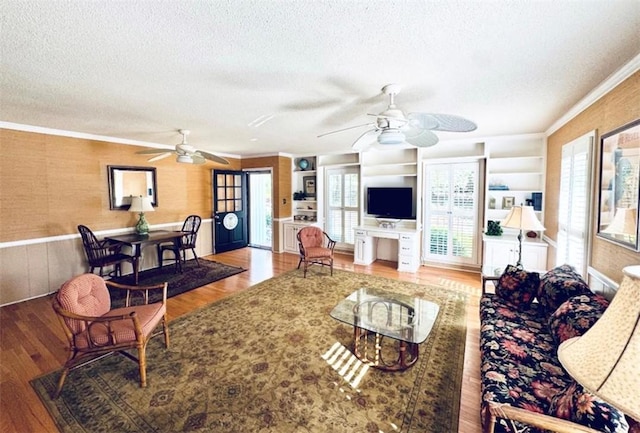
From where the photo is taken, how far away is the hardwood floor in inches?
75.5

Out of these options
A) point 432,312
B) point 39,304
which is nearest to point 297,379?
point 432,312

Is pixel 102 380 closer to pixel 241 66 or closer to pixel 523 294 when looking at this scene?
pixel 241 66

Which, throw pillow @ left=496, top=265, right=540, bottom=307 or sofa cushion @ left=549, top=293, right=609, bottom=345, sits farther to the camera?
throw pillow @ left=496, top=265, right=540, bottom=307

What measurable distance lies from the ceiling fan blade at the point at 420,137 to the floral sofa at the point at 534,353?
1.57 meters

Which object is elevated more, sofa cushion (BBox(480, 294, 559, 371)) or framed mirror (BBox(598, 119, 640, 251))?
framed mirror (BBox(598, 119, 640, 251))

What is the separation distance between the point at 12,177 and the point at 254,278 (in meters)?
3.50

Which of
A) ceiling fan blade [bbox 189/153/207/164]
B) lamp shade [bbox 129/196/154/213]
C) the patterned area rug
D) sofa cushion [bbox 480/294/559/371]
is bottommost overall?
the patterned area rug

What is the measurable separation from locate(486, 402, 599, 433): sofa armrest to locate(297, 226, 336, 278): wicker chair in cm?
359

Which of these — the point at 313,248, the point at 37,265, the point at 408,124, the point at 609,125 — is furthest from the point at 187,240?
the point at 609,125

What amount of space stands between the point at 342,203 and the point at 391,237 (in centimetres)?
152

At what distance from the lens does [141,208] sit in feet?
15.4

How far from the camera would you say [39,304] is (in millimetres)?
3764

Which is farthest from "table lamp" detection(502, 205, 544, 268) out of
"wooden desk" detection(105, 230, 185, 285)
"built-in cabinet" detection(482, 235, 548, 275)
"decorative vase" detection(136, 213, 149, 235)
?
"decorative vase" detection(136, 213, 149, 235)

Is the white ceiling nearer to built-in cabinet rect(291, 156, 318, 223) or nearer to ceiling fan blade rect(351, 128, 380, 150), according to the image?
ceiling fan blade rect(351, 128, 380, 150)
